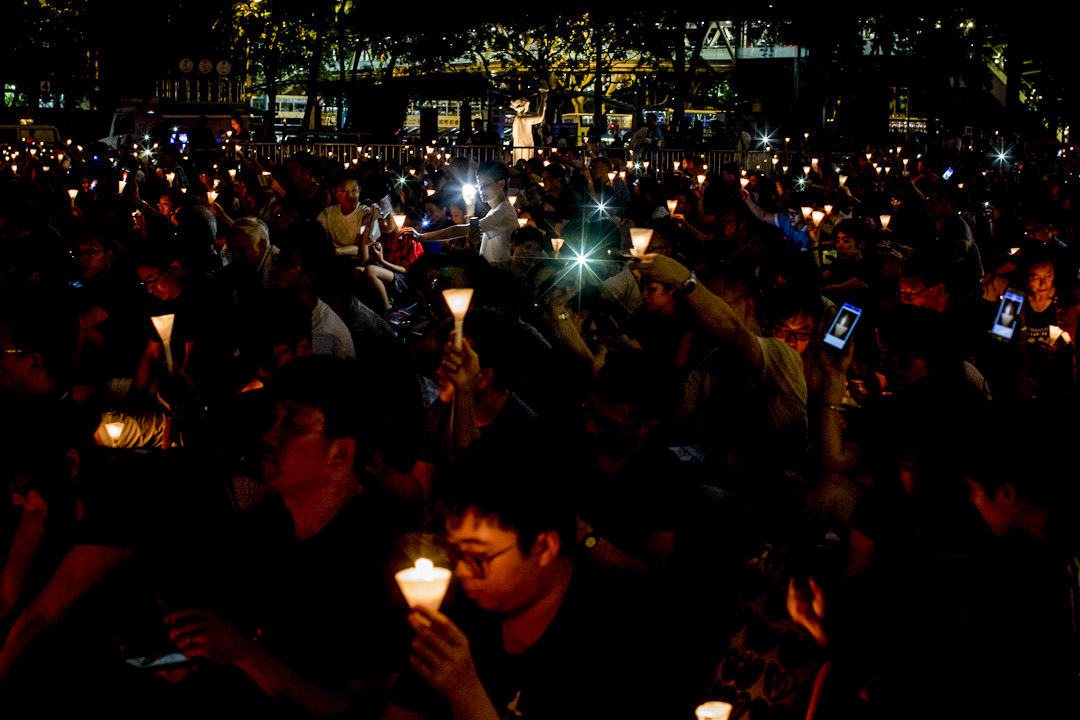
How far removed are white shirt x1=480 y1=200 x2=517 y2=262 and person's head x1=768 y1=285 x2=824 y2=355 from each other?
394 centimetres

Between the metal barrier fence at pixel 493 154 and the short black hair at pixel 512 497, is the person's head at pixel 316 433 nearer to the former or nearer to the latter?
the short black hair at pixel 512 497

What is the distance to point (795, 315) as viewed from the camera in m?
5.62

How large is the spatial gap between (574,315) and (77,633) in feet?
13.7

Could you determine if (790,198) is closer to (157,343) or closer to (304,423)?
(157,343)

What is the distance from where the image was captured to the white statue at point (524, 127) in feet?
74.3

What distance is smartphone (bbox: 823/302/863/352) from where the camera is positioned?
472cm

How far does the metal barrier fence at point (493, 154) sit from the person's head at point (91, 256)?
15846 millimetres

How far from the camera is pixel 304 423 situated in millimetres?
3146

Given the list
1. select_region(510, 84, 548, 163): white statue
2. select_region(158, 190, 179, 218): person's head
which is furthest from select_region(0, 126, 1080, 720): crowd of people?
select_region(510, 84, 548, 163): white statue

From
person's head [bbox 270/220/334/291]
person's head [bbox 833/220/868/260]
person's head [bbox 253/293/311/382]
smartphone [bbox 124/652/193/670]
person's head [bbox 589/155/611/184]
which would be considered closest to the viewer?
smartphone [bbox 124/652/193/670]

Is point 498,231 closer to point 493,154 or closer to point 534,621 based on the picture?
point 534,621

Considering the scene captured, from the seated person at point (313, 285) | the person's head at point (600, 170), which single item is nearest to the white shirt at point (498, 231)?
the seated person at point (313, 285)

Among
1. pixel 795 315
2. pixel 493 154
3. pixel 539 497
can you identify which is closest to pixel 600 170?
pixel 493 154

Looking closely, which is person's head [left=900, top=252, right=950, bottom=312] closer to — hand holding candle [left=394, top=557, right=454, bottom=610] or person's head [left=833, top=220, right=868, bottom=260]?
person's head [left=833, top=220, right=868, bottom=260]
